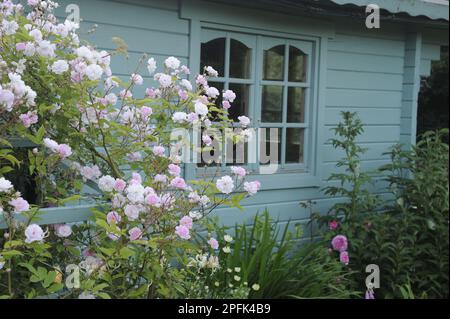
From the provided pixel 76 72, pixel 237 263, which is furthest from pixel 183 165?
pixel 76 72

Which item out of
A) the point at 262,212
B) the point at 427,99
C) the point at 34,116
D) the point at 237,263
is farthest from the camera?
the point at 427,99

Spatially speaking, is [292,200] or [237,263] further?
[292,200]

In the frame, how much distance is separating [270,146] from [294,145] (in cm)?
33

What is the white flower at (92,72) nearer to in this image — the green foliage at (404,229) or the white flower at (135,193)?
the white flower at (135,193)

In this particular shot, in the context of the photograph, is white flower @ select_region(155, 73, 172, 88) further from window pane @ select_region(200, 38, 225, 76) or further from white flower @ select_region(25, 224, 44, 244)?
window pane @ select_region(200, 38, 225, 76)

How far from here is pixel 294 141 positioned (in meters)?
5.78

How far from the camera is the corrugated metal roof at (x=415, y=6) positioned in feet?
17.9

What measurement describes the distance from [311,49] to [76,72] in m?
3.37

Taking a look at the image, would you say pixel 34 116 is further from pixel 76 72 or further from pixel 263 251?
pixel 263 251

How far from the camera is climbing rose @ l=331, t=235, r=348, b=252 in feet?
17.2

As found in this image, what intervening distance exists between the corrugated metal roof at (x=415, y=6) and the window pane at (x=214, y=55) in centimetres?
97

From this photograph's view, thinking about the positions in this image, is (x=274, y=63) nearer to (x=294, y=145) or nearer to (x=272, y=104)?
(x=272, y=104)

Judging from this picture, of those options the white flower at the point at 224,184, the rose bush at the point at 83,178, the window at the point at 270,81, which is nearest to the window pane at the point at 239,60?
the window at the point at 270,81
